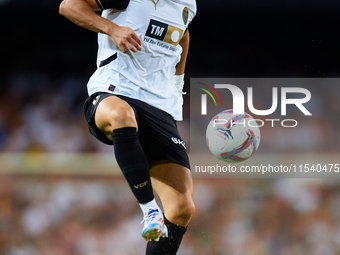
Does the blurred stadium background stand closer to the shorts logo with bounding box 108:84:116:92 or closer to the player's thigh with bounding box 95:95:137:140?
the shorts logo with bounding box 108:84:116:92

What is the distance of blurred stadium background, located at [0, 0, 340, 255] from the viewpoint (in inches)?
226

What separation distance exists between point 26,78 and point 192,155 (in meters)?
2.53

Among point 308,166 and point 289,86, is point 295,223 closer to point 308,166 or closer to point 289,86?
point 308,166

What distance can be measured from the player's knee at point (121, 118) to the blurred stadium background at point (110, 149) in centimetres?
384

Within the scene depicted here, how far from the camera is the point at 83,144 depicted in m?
6.05

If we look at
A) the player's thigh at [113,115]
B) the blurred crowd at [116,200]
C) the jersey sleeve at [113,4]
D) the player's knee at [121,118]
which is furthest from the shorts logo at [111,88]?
the blurred crowd at [116,200]

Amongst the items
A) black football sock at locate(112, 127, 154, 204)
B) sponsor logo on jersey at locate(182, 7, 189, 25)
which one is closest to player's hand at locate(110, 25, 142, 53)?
black football sock at locate(112, 127, 154, 204)

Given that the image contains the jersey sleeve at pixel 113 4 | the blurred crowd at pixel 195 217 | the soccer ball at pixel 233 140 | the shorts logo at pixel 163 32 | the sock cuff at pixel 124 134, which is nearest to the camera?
the sock cuff at pixel 124 134

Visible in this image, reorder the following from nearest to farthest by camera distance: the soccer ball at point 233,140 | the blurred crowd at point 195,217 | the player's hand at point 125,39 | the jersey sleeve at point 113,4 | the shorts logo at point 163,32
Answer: the player's hand at point 125,39 → the jersey sleeve at point 113,4 → the shorts logo at point 163,32 → the soccer ball at point 233,140 → the blurred crowd at point 195,217

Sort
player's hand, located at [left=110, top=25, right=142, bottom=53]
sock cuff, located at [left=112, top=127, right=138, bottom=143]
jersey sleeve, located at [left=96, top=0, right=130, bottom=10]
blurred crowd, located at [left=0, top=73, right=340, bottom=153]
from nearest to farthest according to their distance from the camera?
1. sock cuff, located at [left=112, top=127, right=138, bottom=143]
2. player's hand, located at [left=110, top=25, right=142, bottom=53]
3. jersey sleeve, located at [left=96, top=0, right=130, bottom=10]
4. blurred crowd, located at [left=0, top=73, right=340, bottom=153]

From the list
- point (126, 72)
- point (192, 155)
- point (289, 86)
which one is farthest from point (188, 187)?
point (289, 86)

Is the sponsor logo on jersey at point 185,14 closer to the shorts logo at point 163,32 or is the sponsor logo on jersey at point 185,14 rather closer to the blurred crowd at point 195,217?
the shorts logo at point 163,32

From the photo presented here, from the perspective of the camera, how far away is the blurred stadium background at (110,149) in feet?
18.8

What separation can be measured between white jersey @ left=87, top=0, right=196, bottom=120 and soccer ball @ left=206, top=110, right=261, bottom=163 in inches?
68.2
